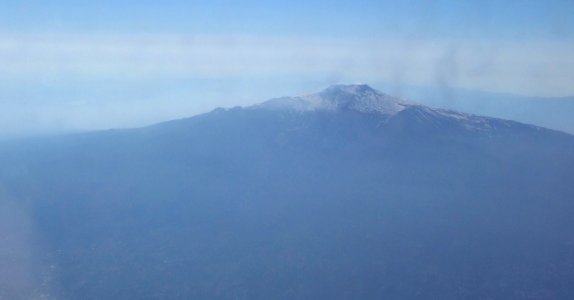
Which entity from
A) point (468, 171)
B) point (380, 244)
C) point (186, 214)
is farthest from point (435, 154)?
point (186, 214)

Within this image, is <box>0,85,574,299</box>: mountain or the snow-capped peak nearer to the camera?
<box>0,85,574,299</box>: mountain

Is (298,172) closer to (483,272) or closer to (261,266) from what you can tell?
(261,266)

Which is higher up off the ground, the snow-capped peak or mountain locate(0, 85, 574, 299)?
the snow-capped peak

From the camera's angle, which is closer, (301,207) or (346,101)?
(301,207)

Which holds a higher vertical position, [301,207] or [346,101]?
[346,101]

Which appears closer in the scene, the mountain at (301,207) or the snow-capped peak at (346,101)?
the mountain at (301,207)
